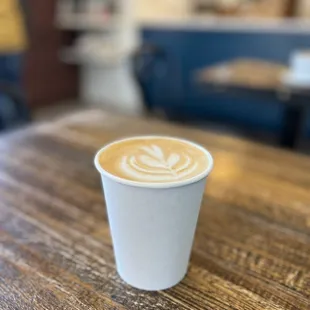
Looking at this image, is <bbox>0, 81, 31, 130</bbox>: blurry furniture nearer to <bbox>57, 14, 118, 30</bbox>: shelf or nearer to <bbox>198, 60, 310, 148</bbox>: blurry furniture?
<bbox>198, 60, 310, 148</bbox>: blurry furniture

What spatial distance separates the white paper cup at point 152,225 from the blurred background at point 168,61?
1.30 meters

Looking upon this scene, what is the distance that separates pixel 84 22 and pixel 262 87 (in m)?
2.81

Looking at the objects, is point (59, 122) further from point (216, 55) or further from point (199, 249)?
point (216, 55)

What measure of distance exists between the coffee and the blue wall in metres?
2.47

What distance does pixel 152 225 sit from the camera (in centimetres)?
48

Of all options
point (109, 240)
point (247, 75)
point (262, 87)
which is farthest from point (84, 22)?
point (109, 240)

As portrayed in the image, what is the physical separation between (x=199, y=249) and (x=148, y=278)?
13 cm

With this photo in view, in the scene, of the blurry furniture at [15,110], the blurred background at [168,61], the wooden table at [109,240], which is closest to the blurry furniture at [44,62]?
the blurred background at [168,61]

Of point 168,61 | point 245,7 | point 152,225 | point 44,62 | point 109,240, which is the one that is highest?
point 245,7

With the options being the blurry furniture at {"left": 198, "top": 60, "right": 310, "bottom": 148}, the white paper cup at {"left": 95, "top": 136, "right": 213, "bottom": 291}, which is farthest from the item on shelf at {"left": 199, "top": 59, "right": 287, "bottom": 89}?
the white paper cup at {"left": 95, "top": 136, "right": 213, "bottom": 291}

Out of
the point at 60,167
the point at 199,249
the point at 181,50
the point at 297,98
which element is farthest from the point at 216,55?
the point at 199,249

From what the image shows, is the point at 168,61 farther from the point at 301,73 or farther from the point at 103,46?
the point at 301,73

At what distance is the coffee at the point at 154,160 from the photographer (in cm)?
47

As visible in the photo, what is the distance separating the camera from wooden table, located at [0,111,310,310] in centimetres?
51
